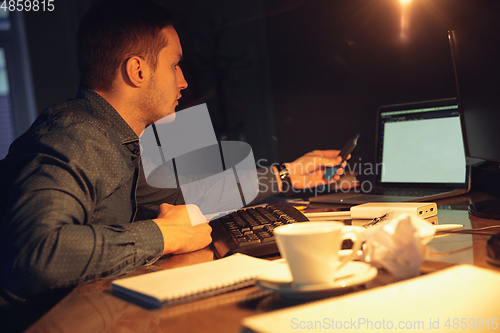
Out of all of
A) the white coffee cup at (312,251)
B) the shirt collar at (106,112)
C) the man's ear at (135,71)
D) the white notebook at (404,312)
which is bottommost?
the white notebook at (404,312)

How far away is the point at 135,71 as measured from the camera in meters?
1.15

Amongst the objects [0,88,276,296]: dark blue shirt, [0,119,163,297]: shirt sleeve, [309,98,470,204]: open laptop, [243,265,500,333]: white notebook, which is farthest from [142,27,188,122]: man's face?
[243,265,500,333]: white notebook

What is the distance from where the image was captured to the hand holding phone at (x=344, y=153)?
53.1 inches

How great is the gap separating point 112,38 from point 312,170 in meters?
0.82

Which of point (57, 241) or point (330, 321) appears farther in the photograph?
point (57, 241)

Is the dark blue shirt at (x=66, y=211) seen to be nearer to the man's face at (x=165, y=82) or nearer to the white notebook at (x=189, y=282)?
the white notebook at (x=189, y=282)

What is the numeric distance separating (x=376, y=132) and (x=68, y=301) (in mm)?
1213

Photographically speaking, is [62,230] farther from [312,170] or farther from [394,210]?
[312,170]

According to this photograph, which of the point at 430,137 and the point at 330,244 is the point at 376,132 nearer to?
the point at 430,137

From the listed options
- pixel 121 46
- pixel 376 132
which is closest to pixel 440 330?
pixel 121 46

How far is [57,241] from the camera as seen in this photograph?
2.09 feet

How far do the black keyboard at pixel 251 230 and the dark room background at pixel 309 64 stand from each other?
2.09 feet

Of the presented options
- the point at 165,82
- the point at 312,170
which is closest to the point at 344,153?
the point at 312,170

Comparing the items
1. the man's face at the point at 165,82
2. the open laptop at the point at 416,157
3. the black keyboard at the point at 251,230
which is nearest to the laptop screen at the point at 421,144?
the open laptop at the point at 416,157
